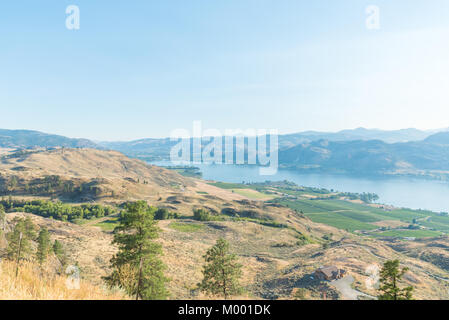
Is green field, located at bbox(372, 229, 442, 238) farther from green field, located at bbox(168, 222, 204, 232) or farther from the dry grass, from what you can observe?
the dry grass

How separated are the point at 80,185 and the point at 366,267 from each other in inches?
4194

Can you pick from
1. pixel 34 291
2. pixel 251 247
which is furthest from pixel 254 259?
pixel 34 291

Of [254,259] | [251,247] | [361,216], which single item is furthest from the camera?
[361,216]

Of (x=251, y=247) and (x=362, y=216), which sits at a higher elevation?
(x=251, y=247)

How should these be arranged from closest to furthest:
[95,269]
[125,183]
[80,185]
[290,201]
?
[95,269] < [80,185] < [125,183] < [290,201]

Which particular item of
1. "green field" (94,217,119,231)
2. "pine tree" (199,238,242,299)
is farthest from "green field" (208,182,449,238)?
"pine tree" (199,238,242,299)

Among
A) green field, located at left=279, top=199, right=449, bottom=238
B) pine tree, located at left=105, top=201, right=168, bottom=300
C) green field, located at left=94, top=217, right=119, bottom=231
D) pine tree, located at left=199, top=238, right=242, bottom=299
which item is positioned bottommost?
green field, located at left=279, top=199, right=449, bottom=238

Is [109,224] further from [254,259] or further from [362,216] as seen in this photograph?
[362,216]

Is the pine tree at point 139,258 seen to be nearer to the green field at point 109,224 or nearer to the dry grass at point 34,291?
the dry grass at point 34,291

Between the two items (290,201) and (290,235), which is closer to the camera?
(290,235)
